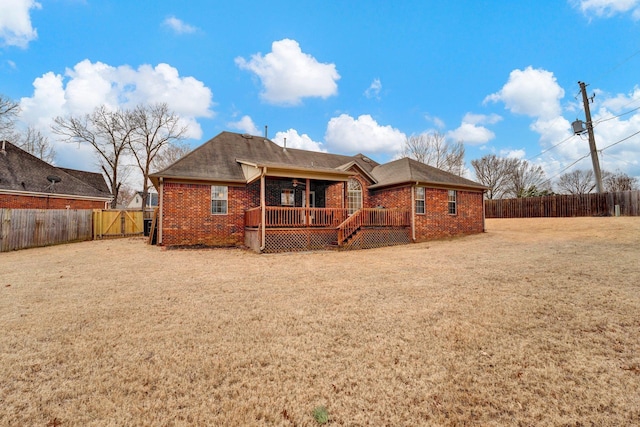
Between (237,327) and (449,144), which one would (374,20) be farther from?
(449,144)

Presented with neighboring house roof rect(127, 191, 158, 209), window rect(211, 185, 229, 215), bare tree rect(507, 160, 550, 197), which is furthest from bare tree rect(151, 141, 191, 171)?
bare tree rect(507, 160, 550, 197)

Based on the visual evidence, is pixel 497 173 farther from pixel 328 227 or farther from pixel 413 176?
pixel 328 227

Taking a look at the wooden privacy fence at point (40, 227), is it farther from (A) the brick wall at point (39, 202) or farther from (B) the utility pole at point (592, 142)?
(B) the utility pole at point (592, 142)

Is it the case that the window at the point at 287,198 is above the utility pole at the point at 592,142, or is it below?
below

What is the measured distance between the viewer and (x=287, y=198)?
15.3 meters

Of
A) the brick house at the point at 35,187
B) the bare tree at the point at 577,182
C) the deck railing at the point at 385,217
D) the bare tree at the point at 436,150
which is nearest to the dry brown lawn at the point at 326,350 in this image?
the deck railing at the point at 385,217

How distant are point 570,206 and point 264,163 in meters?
23.7

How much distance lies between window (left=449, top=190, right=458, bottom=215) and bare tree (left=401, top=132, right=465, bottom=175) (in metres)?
19.5

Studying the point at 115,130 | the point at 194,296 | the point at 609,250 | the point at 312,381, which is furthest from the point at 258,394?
the point at 115,130

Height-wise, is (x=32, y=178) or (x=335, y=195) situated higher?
(x=32, y=178)

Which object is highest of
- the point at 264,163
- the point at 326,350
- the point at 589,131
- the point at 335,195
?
Answer: the point at 589,131

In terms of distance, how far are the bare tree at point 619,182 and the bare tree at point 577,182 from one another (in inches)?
78.2

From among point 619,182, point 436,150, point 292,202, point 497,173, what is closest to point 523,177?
point 497,173

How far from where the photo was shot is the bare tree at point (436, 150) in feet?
114
